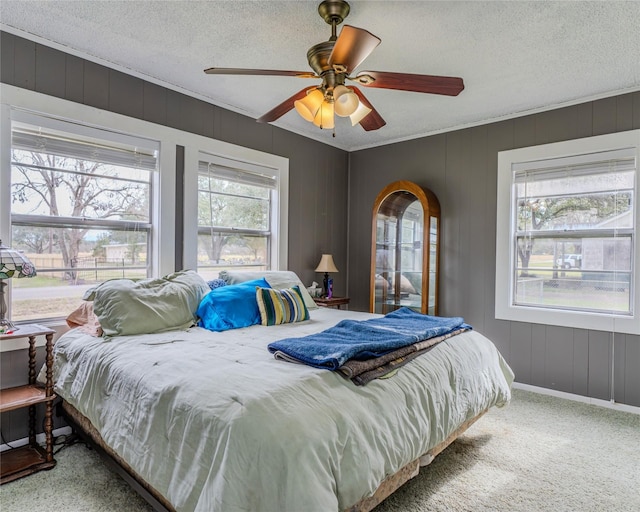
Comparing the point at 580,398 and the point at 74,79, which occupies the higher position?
the point at 74,79

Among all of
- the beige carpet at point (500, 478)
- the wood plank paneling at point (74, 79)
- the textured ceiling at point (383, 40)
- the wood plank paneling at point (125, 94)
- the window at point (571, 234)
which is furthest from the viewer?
the window at point (571, 234)

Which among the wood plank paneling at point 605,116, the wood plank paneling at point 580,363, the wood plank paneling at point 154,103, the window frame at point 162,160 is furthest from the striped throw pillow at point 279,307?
the wood plank paneling at point 605,116

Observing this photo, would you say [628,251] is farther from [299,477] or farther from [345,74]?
[299,477]

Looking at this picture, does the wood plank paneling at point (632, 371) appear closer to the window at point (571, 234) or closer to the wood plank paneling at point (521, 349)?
the window at point (571, 234)

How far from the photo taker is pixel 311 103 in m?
2.28

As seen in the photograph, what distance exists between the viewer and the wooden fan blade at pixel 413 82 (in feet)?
6.72

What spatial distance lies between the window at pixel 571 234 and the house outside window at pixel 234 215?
7.72ft

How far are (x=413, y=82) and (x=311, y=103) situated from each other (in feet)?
1.92

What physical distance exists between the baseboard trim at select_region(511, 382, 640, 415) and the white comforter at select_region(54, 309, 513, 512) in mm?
1770

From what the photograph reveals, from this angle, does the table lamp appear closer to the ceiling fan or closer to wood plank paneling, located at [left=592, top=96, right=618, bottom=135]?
the ceiling fan

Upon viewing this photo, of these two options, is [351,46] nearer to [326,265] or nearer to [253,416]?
[253,416]

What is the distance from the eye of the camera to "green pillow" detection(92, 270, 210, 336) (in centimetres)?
228

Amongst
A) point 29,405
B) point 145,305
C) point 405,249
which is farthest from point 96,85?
point 405,249

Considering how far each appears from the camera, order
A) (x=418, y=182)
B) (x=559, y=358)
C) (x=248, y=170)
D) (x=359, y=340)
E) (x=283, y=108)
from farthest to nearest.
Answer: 1. (x=418, y=182)
2. (x=248, y=170)
3. (x=559, y=358)
4. (x=283, y=108)
5. (x=359, y=340)
